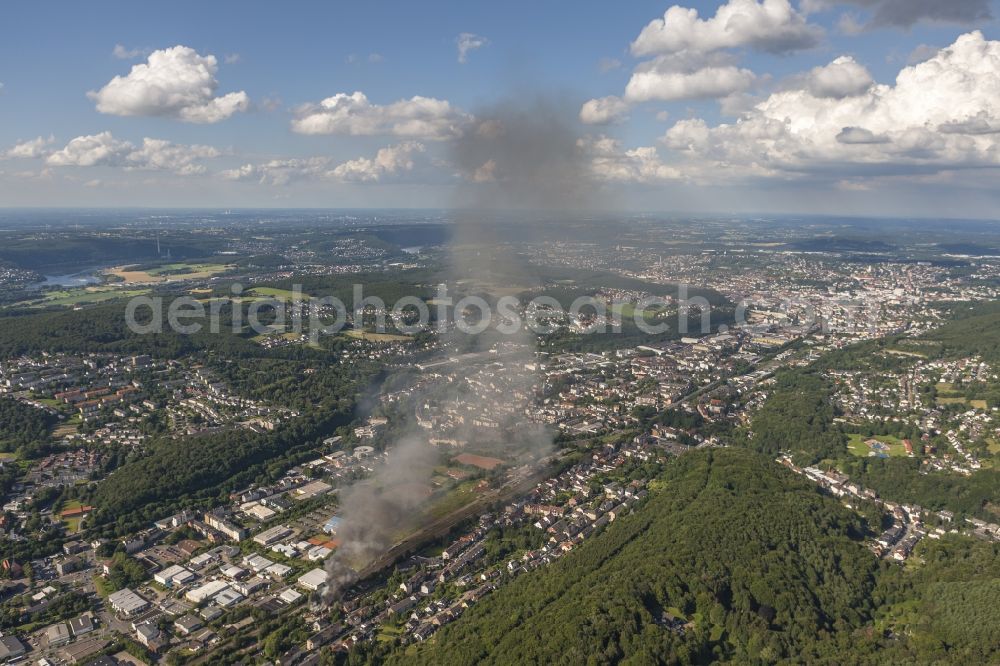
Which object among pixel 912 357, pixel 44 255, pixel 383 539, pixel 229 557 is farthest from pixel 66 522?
pixel 44 255

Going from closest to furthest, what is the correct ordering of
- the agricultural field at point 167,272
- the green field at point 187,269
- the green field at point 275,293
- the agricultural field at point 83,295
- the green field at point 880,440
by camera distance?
the green field at point 880,440 < the agricultural field at point 83,295 < the green field at point 275,293 < the agricultural field at point 167,272 < the green field at point 187,269

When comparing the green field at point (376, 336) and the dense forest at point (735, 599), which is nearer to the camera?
the dense forest at point (735, 599)

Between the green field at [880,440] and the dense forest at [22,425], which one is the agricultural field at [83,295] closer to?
the dense forest at [22,425]

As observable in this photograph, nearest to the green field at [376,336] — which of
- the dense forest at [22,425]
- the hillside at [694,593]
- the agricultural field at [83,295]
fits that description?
the dense forest at [22,425]

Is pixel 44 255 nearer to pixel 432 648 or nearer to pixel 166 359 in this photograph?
pixel 166 359

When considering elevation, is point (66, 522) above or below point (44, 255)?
below

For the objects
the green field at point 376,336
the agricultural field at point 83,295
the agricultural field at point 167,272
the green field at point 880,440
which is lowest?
the green field at point 880,440

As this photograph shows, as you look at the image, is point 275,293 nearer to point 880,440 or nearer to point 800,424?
point 800,424

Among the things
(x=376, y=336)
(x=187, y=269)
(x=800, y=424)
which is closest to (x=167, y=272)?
(x=187, y=269)
